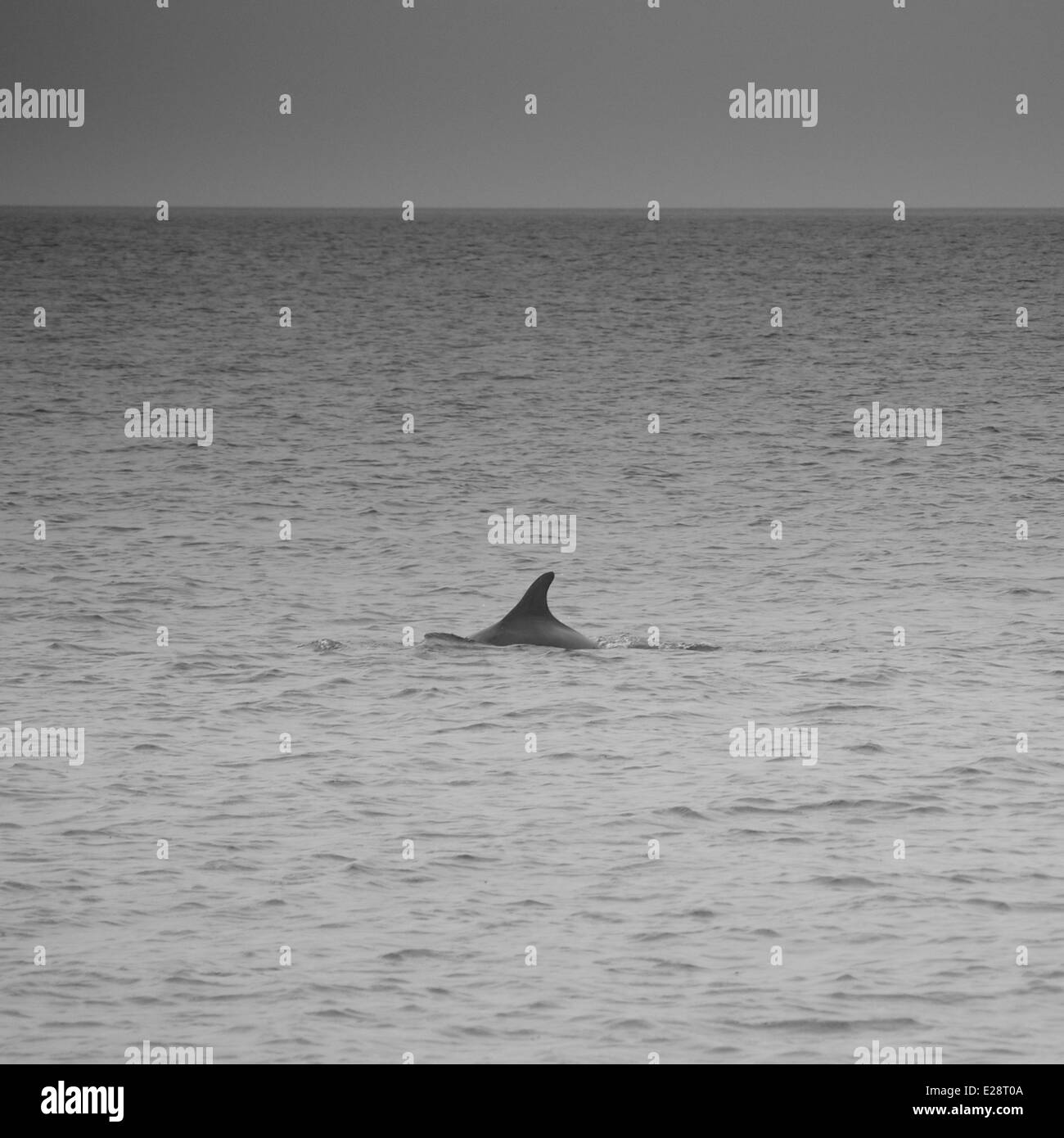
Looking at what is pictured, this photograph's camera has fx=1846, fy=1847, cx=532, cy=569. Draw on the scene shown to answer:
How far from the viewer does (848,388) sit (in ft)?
224

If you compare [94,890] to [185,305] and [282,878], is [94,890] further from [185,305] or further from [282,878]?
[185,305]

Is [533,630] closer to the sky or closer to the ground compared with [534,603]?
closer to the ground

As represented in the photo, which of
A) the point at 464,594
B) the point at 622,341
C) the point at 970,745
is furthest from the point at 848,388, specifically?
the point at 970,745

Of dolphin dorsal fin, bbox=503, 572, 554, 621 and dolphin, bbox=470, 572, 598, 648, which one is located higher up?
dolphin dorsal fin, bbox=503, 572, 554, 621

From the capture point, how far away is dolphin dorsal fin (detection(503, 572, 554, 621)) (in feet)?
78.8

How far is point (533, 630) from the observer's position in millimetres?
24406

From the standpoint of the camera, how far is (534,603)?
2434 cm

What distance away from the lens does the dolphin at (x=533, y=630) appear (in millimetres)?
24344

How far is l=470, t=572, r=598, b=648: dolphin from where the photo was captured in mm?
24344

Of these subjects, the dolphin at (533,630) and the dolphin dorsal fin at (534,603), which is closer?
the dolphin dorsal fin at (534,603)

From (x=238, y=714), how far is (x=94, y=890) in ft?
21.0

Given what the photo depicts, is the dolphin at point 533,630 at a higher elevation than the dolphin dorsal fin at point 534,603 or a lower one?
lower

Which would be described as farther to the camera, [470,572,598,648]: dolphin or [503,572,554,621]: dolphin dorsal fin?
[470,572,598,648]: dolphin

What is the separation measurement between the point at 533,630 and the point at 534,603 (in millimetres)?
364
